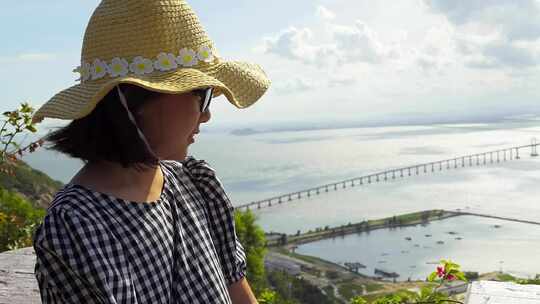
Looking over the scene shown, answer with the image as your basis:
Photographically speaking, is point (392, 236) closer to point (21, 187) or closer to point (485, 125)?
point (21, 187)

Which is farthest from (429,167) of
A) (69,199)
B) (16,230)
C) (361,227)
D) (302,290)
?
(69,199)

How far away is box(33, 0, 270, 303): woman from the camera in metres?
0.83

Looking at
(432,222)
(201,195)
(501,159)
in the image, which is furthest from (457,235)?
(201,195)

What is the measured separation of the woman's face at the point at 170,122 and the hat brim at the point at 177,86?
4cm

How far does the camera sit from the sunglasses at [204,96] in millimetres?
1014

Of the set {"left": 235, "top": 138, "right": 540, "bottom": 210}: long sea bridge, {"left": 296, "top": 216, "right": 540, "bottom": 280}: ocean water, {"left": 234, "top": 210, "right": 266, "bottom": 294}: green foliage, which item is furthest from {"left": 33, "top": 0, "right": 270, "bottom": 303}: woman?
{"left": 235, "top": 138, "right": 540, "bottom": 210}: long sea bridge

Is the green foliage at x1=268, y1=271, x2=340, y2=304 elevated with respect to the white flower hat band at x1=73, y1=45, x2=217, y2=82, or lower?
lower

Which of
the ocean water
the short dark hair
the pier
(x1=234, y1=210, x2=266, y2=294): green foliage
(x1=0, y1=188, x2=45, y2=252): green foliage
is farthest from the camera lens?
the pier

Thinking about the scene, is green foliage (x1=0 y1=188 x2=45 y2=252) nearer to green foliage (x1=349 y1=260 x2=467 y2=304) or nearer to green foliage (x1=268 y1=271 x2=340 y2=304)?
green foliage (x1=349 y1=260 x2=467 y2=304)

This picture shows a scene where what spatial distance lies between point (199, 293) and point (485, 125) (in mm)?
95501

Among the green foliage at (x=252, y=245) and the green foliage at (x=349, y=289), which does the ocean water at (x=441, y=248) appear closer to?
the green foliage at (x=349, y=289)

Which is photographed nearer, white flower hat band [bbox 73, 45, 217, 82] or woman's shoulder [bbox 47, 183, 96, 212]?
woman's shoulder [bbox 47, 183, 96, 212]

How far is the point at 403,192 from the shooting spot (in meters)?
46.4

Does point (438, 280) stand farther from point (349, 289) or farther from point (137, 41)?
point (349, 289)
